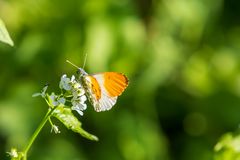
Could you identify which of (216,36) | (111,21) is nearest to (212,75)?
(216,36)

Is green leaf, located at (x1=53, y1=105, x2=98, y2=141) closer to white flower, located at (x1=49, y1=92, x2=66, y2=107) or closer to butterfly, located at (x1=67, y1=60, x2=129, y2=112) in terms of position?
white flower, located at (x1=49, y1=92, x2=66, y2=107)

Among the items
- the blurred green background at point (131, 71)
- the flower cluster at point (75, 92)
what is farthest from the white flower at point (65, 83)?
the blurred green background at point (131, 71)

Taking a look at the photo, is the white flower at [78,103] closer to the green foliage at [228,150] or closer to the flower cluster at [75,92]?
the flower cluster at [75,92]

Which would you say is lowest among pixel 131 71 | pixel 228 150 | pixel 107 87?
pixel 131 71

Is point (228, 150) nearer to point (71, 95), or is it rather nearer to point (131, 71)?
point (71, 95)

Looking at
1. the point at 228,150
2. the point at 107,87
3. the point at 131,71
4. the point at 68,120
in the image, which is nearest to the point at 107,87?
the point at 107,87

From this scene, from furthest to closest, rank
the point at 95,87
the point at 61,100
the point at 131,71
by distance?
the point at 131,71
the point at 95,87
the point at 61,100

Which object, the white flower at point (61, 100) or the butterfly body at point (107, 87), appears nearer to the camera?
the white flower at point (61, 100)
